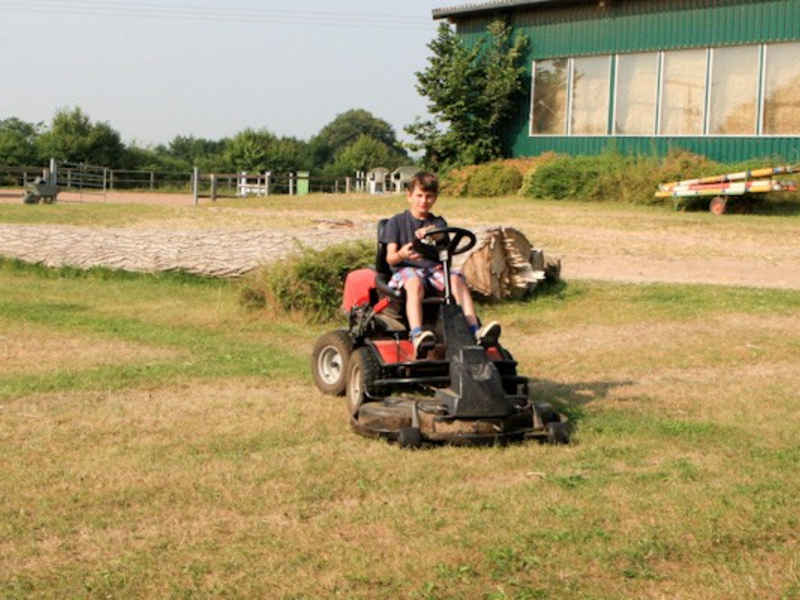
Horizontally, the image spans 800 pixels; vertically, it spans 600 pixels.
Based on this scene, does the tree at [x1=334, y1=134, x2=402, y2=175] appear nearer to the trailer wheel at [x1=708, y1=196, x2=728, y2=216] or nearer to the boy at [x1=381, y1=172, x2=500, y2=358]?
the trailer wheel at [x1=708, y1=196, x2=728, y2=216]

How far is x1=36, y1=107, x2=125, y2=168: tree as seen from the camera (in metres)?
59.8

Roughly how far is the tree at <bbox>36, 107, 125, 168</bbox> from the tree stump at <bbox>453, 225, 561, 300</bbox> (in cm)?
4932

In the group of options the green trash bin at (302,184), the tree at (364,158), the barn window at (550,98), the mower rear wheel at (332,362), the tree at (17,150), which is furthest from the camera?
the tree at (364,158)

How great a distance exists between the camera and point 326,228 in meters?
15.5

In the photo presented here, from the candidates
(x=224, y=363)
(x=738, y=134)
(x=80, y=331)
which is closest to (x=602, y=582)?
(x=224, y=363)

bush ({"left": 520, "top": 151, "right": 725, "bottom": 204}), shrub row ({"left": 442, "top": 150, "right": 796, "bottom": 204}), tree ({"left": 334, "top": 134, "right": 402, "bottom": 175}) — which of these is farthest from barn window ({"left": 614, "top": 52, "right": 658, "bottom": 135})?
tree ({"left": 334, "top": 134, "right": 402, "bottom": 175})

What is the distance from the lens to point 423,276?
7.64 metres

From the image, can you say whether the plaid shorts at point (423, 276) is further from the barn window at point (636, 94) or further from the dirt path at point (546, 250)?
the barn window at point (636, 94)

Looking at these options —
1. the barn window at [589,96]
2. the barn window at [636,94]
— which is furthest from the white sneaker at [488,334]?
the barn window at [589,96]

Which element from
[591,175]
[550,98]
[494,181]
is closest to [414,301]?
[591,175]

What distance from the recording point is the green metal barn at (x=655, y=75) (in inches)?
1006

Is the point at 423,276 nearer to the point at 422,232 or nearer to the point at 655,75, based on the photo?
the point at 422,232

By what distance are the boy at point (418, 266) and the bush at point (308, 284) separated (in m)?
4.09

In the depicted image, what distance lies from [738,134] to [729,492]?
70.9 feet
